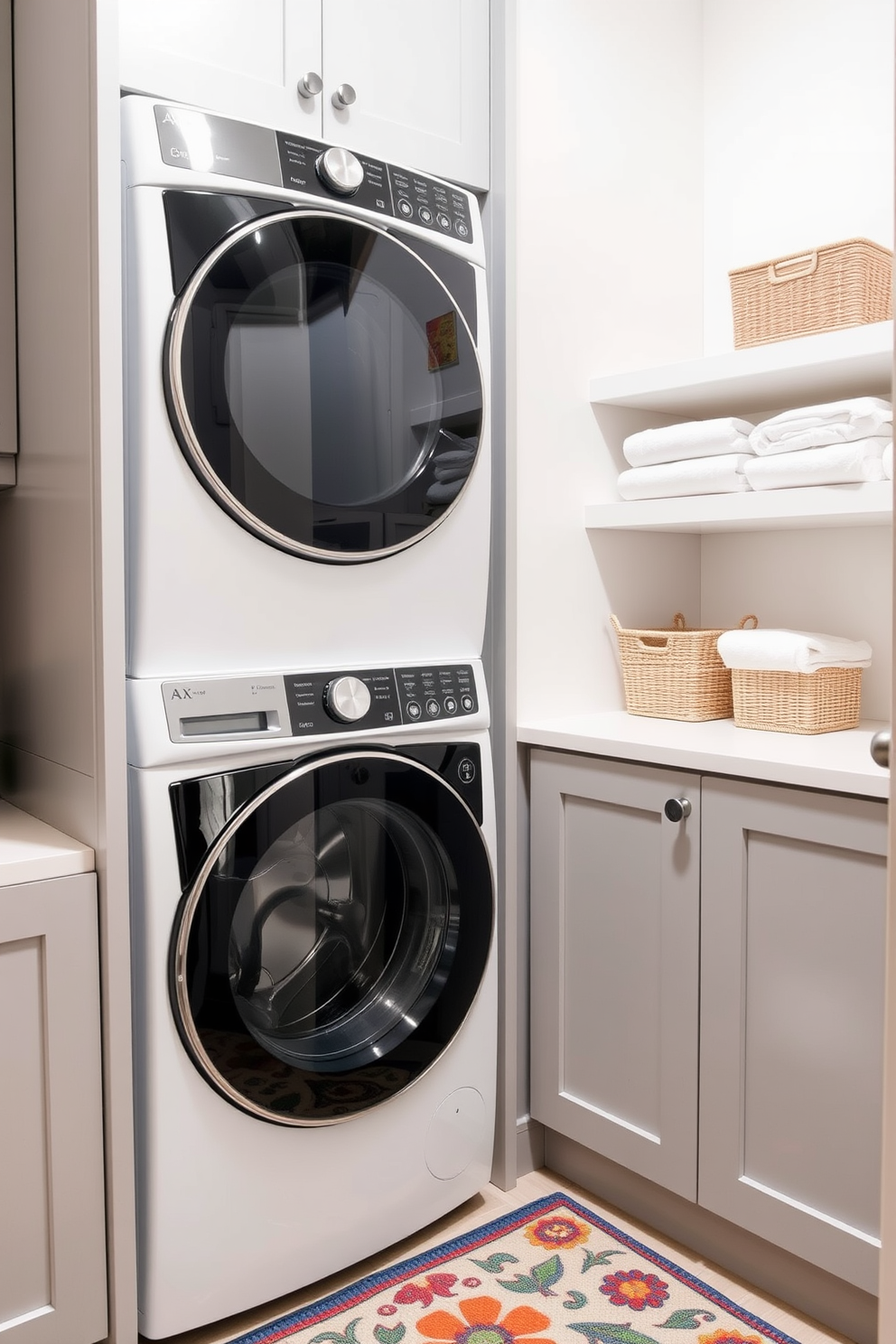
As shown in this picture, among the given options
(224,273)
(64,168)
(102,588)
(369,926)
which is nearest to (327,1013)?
(369,926)

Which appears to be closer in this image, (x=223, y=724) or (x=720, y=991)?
(x=223, y=724)

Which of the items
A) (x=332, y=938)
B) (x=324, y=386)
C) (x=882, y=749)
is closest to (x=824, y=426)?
(x=324, y=386)

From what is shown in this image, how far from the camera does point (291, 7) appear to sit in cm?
156

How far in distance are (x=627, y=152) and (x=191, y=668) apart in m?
1.46

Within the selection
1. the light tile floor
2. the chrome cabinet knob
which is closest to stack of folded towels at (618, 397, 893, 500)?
the chrome cabinet knob

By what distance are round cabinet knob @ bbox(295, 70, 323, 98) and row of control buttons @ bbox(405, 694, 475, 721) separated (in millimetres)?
953

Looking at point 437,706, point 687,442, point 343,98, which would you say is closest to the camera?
point 343,98

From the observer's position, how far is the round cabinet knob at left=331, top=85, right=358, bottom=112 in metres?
1.61

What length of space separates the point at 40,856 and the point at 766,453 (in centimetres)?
138

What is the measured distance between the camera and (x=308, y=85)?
1574mm

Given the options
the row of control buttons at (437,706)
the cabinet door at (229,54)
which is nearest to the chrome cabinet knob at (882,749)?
the row of control buttons at (437,706)

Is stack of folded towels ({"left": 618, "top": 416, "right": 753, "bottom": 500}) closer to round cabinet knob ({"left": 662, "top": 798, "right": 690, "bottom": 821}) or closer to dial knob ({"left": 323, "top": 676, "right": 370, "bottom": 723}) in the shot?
round cabinet knob ({"left": 662, "top": 798, "right": 690, "bottom": 821})

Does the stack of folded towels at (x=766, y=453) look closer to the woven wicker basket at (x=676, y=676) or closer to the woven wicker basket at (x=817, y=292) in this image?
the woven wicker basket at (x=817, y=292)

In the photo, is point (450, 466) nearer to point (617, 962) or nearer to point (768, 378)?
point (768, 378)
